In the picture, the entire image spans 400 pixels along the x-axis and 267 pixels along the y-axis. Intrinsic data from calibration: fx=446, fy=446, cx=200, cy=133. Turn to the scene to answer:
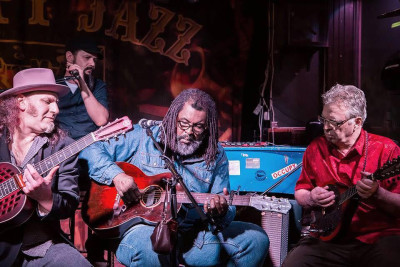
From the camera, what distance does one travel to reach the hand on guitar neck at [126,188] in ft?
10.5

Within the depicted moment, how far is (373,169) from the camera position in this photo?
122 inches

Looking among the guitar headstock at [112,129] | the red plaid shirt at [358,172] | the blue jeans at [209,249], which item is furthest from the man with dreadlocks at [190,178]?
the red plaid shirt at [358,172]

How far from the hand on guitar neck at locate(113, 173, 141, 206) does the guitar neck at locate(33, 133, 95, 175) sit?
394 mm

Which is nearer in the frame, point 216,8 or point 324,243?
point 324,243

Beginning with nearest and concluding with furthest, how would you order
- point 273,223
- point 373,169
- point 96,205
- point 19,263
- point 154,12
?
point 19,263, point 373,169, point 96,205, point 273,223, point 154,12

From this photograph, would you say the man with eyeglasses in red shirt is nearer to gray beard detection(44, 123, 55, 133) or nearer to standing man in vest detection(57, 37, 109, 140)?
gray beard detection(44, 123, 55, 133)

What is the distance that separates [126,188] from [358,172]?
5.43 feet

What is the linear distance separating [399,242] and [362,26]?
4281 mm

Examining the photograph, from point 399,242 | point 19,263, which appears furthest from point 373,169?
point 19,263

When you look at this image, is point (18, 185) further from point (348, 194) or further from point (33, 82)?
point (348, 194)

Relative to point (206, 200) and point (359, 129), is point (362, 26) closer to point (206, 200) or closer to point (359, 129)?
point (359, 129)

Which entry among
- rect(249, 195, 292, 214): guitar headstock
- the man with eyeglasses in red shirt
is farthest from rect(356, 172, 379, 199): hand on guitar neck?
rect(249, 195, 292, 214): guitar headstock

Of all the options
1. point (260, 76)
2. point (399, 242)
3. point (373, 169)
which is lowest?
point (399, 242)

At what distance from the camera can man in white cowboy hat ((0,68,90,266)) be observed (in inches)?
109
